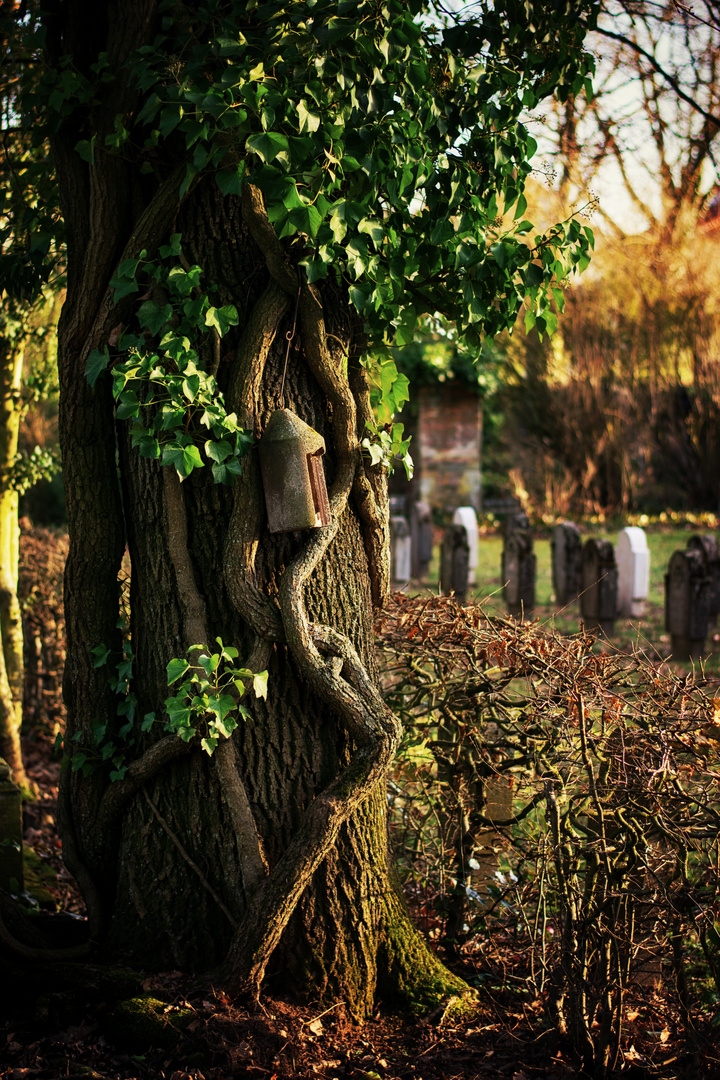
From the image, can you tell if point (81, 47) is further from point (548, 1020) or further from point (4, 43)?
point (548, 1020)

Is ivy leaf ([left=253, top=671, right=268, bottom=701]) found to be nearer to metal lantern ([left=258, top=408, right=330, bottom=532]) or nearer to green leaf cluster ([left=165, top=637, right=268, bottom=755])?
green leaf cluster ([left=165, top=637, right=268, bottom=755])

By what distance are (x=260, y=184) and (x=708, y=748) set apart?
2034 millimetres

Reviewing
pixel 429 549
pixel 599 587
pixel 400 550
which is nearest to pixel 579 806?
pixel 599 587

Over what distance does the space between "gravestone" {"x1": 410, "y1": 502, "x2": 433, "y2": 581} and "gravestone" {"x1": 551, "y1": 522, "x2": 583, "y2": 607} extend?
308 centimetres

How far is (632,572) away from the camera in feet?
31.8

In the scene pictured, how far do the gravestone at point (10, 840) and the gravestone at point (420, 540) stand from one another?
973 cm

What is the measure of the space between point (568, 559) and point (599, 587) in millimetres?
964

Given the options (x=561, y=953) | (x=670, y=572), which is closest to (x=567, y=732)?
(x=561, y=953)

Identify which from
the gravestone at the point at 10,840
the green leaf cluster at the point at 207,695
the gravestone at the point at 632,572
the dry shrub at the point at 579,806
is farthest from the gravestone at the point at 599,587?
the green leaf cluster at the point at 207,695

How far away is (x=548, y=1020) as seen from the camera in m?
2.63

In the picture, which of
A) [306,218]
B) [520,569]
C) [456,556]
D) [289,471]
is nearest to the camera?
[306,218]

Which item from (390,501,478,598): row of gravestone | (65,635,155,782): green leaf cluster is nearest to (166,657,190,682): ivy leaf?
(65,635,155,782): green leaf cluster

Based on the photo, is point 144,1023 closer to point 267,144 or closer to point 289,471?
point 289,471

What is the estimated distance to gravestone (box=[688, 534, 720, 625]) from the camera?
29.4 ft
